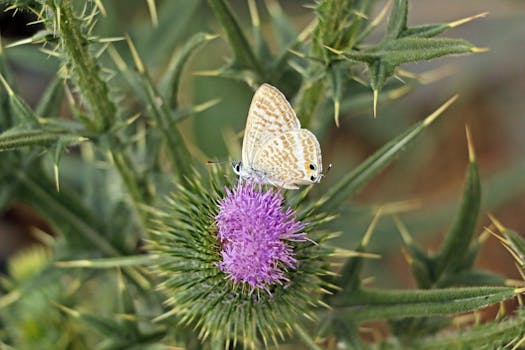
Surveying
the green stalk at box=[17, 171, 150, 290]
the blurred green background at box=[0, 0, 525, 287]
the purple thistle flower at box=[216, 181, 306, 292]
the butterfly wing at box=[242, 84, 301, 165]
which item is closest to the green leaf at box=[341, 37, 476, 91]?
the butterfly wing at box=[242, 84, 301, 165]

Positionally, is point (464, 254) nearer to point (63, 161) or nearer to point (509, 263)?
point (63, 161)

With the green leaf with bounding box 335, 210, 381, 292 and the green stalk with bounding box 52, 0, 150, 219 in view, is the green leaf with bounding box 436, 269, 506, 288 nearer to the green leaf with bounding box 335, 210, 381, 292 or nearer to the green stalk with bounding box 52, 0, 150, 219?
the green leaf with bounding box 335, 210, 381, 292

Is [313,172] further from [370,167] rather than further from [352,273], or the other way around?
[352,273]

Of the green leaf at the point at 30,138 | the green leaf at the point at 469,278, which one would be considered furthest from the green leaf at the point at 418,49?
the green leaf at the point at 30,138

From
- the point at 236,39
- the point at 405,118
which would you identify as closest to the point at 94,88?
the point at 236,39

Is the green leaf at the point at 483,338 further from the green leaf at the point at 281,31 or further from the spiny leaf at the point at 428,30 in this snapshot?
the green leaf at the point at 281,31

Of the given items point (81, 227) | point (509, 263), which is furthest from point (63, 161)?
point (509, 263)
